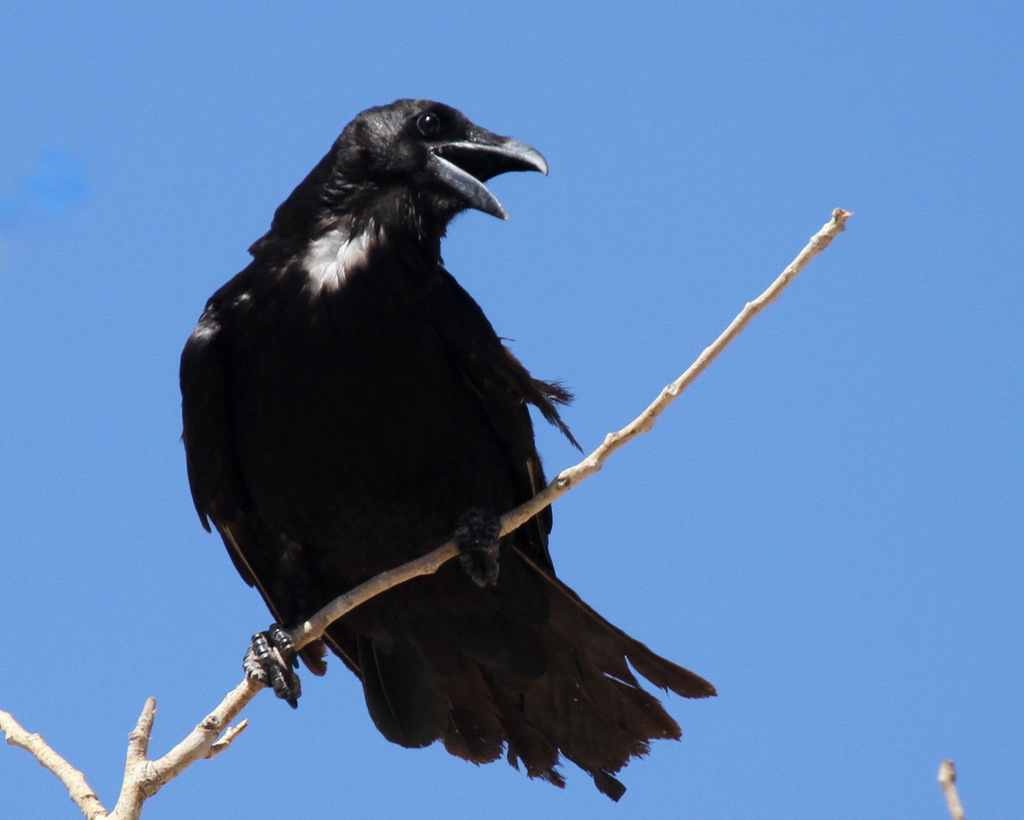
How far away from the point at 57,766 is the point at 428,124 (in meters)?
3.19

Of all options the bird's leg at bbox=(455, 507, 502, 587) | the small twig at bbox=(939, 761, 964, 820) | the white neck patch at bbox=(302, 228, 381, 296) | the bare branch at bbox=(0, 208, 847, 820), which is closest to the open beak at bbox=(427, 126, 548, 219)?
the white neck patch at bbox=(302, 228, 381, 296)

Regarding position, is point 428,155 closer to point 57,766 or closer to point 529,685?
point 529,685

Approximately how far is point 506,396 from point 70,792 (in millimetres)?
2425

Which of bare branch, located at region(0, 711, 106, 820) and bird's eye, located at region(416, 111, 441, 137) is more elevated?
bird's eye, located at region(416, 111, 441, 137)

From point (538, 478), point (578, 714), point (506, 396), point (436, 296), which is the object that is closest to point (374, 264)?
point (436, 296)

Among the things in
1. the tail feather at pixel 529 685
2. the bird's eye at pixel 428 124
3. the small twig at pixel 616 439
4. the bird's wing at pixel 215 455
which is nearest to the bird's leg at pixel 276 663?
the small twig at pixel 616 439

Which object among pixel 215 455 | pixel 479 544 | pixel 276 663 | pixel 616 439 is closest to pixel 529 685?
pixel 479 544

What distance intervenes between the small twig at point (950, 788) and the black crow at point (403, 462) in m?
3.06

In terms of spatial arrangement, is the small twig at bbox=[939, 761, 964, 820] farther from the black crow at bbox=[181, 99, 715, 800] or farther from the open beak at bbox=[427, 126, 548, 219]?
the open beak at bbox=[427, 126, 548, 219]

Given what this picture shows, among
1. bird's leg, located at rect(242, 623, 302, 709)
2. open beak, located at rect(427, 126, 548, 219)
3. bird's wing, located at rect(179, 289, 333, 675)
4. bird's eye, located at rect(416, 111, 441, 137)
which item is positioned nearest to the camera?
bird's leg, located at rect(242, 623, 302, 709)

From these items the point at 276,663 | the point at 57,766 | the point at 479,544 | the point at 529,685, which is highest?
the point at 479,544

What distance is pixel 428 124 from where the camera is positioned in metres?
6.04

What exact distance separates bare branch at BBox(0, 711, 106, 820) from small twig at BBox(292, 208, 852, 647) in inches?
44.8

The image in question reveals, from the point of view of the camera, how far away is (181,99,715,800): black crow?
5.56 m
